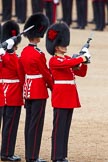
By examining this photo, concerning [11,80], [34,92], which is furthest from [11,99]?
[34,92]

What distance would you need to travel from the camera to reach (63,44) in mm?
10391

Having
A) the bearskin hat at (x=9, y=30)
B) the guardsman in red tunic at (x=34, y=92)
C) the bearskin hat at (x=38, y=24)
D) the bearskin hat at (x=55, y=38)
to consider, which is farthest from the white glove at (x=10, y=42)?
the bearskin hat at (x=9, y=30)

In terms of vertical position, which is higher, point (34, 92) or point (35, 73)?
point (35, 73)

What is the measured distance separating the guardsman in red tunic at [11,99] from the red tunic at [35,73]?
0.16 metres

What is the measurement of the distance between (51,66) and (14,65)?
480 millimetres

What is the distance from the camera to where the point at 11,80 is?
1059 centimetres

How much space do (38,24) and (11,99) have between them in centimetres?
92

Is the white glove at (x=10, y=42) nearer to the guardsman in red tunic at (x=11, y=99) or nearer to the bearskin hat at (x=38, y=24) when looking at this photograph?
the guardsman in red tunic at (x=11, y=99)

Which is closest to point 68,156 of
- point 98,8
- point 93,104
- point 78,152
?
point 78,152

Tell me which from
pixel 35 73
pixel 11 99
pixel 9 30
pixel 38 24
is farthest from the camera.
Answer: pixel 9 30

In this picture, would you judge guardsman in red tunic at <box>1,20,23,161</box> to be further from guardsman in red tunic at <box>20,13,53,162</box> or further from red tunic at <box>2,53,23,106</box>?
guardsman in red tunic at <box>20,13,53,162</box>

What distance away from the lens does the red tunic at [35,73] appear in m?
10.3

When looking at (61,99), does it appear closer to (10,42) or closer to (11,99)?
(11,99)

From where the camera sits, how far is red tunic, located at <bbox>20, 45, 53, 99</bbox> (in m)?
10.3
